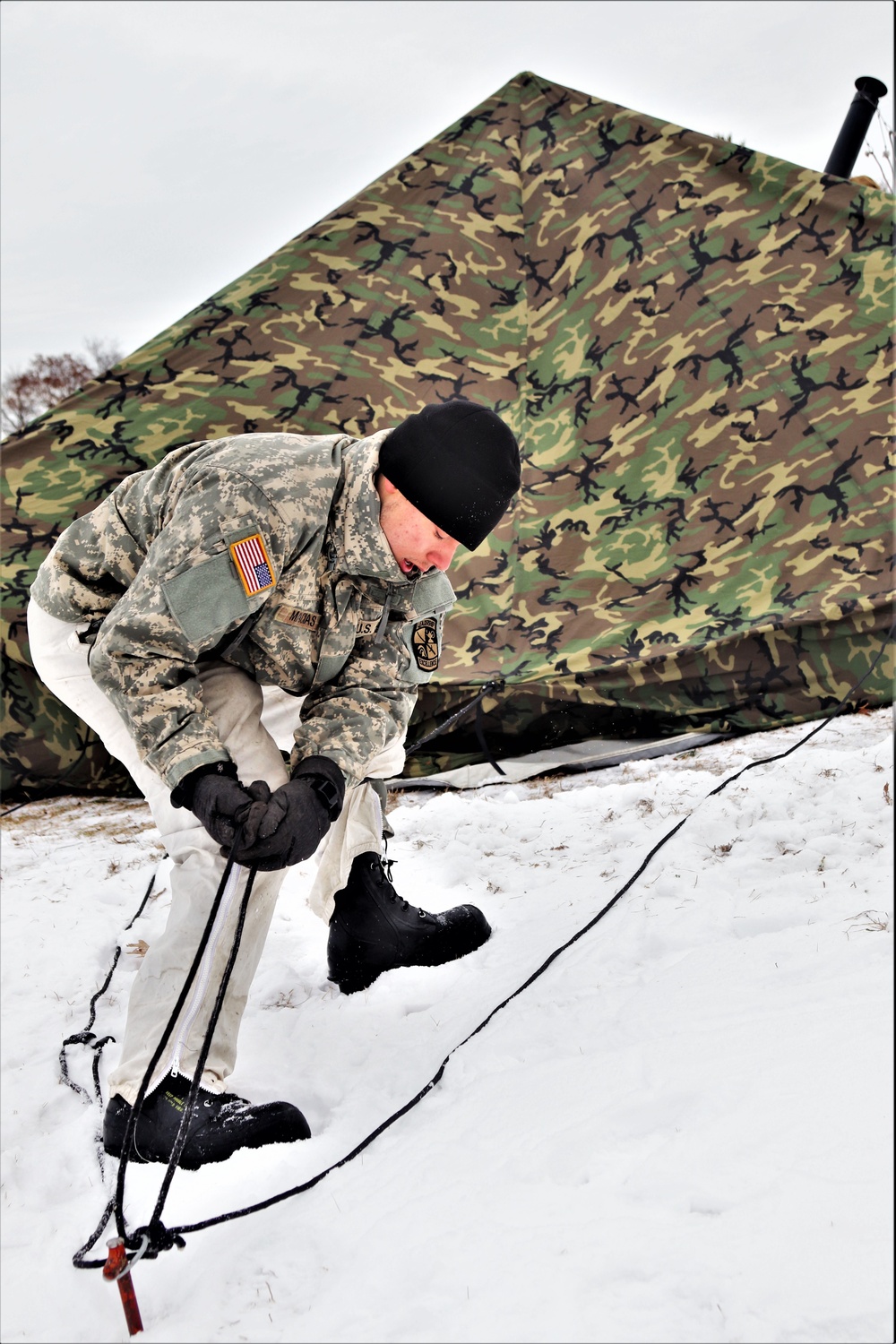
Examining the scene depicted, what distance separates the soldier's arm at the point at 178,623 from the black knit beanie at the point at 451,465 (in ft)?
1.06

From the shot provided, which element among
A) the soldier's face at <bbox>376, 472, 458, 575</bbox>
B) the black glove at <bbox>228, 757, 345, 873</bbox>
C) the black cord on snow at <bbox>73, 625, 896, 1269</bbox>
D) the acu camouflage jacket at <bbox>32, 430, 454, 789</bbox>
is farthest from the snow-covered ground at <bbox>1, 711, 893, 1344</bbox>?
the soldier's face at <bbox>376, 472, 458, 575</bbox>

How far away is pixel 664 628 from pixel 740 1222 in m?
2.59

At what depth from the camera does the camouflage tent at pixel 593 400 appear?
3412 mm

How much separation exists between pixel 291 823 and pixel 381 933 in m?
0.59

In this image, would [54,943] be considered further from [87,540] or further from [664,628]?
[664,628]

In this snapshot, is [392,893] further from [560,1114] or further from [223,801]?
[560,1114]

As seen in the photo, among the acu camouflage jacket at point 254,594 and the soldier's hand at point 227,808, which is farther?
the acu camouflage jacket at point 254,594

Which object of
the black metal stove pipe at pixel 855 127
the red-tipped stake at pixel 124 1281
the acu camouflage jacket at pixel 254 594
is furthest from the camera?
the black metal stove pipe at pixel 855 127

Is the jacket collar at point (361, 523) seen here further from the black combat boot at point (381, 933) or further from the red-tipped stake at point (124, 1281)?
the red-tipped stake at point (124, 1281)

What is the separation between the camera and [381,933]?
6.62ft

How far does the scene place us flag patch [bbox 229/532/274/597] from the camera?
1616 mm

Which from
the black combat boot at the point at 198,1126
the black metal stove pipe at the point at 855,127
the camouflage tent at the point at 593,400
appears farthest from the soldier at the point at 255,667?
the black metal stove pipe at the point at 855,127

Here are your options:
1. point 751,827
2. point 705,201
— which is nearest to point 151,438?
point 705,201

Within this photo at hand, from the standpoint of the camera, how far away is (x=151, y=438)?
3539 millimetres
